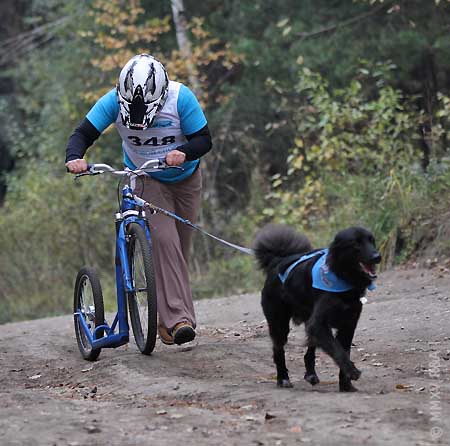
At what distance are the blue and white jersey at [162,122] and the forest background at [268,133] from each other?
464 centimetres

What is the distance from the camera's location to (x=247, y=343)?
314 inches

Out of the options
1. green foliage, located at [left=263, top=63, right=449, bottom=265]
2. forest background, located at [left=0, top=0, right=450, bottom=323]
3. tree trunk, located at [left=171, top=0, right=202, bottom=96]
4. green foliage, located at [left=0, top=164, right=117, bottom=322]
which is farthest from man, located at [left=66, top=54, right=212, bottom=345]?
tree trunk, located at [left=171, top=0, right=202, bottom=96]

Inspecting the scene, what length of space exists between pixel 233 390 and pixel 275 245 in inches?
36.1

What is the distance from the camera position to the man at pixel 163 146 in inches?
275

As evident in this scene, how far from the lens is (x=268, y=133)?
666 inches

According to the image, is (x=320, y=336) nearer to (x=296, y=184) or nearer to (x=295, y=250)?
(x=295, y=250)

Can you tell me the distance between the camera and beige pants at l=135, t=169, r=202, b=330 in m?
7.32

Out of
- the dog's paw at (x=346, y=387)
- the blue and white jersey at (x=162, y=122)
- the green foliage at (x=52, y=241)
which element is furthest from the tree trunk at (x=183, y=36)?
the dog's paw at (x=346, y=387)

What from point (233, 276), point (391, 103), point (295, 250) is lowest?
point (233, 276)

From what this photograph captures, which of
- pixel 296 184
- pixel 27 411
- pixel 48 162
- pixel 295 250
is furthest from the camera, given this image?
pixel 48 162

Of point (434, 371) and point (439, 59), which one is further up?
point (439, 59)

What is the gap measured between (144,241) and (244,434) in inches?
95.2

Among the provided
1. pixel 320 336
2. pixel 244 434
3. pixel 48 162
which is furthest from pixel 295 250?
pixel 48 162

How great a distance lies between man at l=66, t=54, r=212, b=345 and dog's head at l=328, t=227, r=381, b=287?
1616mm
